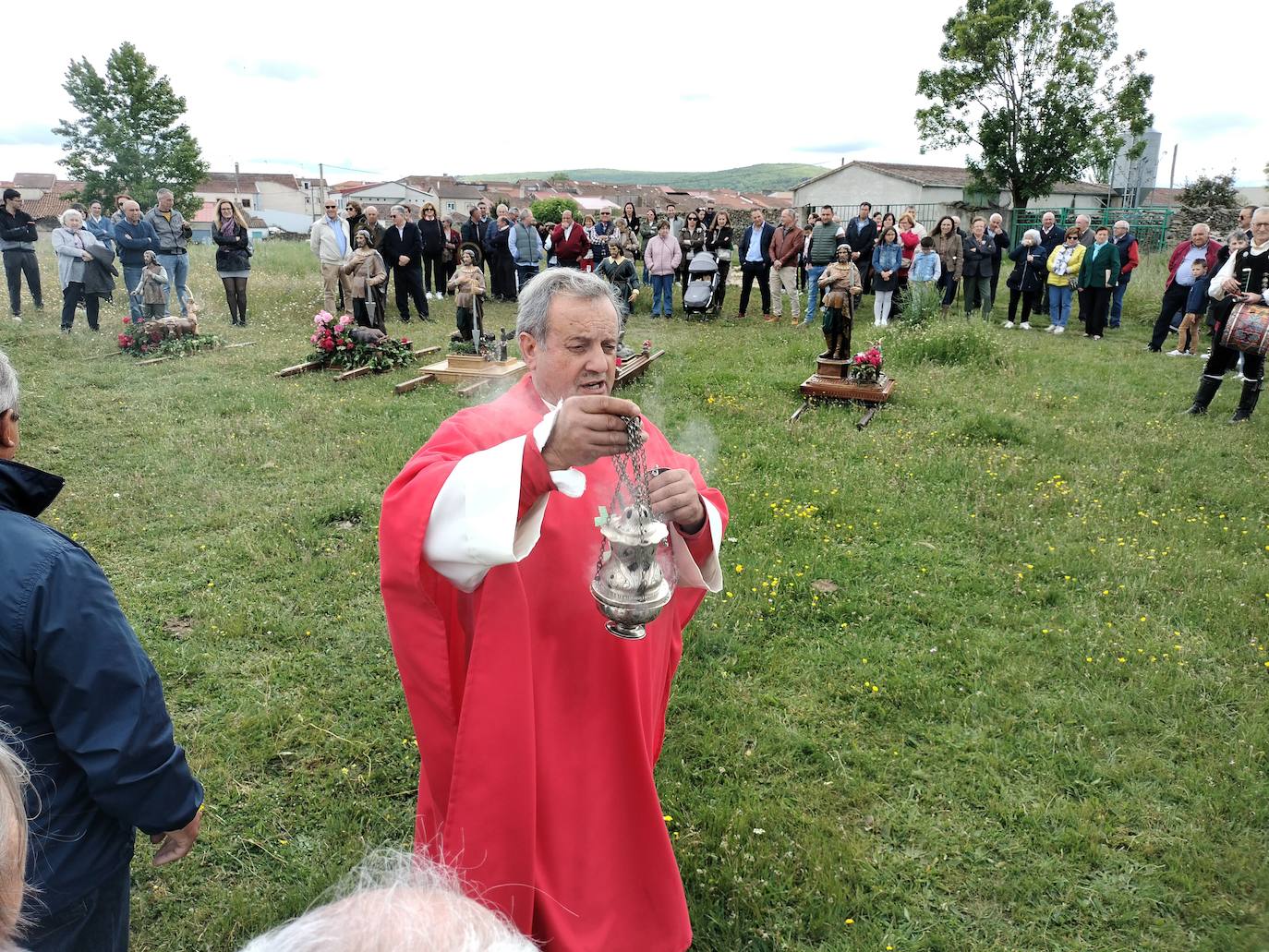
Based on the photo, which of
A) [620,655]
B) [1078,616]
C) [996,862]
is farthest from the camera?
[1078,616]

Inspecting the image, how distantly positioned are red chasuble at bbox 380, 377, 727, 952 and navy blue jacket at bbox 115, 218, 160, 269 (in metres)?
13.8

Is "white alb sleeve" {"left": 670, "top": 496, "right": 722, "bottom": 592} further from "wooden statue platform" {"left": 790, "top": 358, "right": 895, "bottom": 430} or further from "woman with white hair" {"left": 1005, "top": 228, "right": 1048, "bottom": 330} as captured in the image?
"woman with white hair" {"left": 1005, "top": 228, "right": 1048, "bottom": 330}

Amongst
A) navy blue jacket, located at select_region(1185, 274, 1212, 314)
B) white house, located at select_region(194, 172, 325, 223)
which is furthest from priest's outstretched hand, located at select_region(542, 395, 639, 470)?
white house, located at select_region(194, 172, 325, 223)

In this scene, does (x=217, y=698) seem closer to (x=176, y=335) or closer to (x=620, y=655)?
(x=620, y=655)

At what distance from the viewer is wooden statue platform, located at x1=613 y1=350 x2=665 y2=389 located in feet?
34.3

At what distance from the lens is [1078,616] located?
5086 millimetres

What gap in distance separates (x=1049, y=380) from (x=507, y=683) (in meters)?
10.4

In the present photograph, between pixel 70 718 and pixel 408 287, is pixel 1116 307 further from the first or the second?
pixel 70 718

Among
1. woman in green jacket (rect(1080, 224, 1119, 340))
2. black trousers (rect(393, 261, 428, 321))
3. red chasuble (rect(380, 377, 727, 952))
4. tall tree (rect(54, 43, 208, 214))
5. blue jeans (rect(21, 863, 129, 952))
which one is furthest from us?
tall tree (rect(54, 43, 208, 214))

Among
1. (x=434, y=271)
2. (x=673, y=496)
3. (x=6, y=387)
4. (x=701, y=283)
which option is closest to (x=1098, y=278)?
(x=701, y=283)

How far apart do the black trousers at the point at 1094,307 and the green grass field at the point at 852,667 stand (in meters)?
5.34

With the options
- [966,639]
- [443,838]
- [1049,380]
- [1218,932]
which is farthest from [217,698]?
[1049,380]

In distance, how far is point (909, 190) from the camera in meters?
42.6

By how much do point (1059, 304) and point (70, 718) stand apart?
15.7 m
